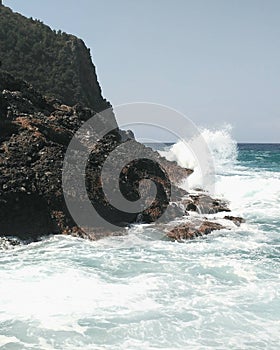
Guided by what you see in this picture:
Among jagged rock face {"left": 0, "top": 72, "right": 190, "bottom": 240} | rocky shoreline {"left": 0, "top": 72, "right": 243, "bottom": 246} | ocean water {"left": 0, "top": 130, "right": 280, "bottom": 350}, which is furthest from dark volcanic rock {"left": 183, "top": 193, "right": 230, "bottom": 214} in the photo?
ocean water {"left": 0, "top": 130, "right": 280, "bottom": 350}

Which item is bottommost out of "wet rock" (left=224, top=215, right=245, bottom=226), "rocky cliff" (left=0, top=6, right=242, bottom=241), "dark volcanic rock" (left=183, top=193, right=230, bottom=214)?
"wet rock" (left=224, top=215, right=245, bottom=226)

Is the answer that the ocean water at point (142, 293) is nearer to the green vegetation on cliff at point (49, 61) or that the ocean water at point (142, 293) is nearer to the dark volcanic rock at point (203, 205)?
the dark volcanic rock at point (203, 205)

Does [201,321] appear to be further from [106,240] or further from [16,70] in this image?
[16,70]

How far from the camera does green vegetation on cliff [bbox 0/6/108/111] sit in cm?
3450

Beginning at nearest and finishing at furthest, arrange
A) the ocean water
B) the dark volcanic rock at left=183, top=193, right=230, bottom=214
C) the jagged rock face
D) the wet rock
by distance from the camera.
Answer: the ocean water → the jagged rock face → the wet rock → the dark volcanic rock at left=183, top=193, right=230, bottom=214

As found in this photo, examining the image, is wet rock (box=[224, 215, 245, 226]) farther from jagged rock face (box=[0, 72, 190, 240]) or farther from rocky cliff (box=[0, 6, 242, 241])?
jagged rock face (box=[0, 72, 190, 240])

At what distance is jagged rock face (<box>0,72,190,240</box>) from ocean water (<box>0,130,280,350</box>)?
0.73 metres

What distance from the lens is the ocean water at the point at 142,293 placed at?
5488mm

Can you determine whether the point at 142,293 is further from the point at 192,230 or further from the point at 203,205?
the point at 203,205

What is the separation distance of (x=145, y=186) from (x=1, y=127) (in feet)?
14.4

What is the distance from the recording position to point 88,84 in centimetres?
3788

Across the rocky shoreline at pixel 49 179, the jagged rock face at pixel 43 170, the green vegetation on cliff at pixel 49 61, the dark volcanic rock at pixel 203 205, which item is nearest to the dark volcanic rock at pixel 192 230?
the rocky shoreline at pixel 49 179

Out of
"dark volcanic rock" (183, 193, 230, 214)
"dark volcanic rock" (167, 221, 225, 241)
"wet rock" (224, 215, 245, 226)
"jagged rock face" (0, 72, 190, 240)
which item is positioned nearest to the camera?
"jagged rock face" (0, 72, 190, 240)

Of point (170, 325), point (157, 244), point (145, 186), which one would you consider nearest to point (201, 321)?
point (170, 325)
